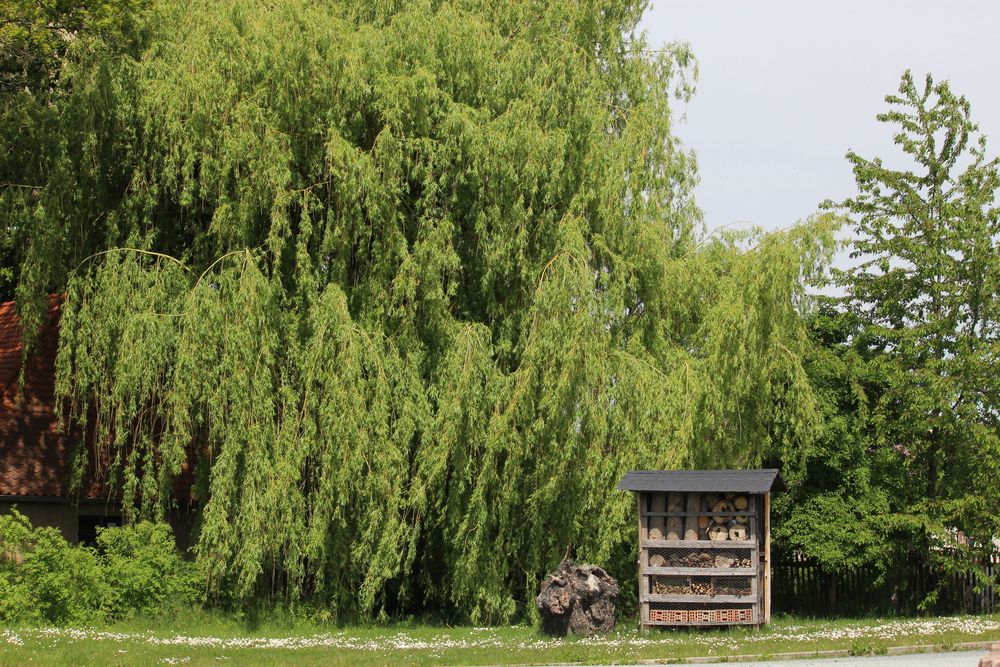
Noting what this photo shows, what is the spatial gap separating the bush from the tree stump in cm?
619

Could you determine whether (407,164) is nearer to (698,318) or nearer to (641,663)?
(698,318)

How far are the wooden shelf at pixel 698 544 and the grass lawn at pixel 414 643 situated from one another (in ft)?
4.04

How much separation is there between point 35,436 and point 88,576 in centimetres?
436

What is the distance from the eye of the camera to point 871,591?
938 inches

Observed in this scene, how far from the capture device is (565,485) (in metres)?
19.7

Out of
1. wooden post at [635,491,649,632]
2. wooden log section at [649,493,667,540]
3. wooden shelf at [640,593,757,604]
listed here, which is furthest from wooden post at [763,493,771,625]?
wooden post at [635,491,649,632]

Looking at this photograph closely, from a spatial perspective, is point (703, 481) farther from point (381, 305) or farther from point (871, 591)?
point (871, 591)

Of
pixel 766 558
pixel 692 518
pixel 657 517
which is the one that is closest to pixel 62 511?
pixel 657 517

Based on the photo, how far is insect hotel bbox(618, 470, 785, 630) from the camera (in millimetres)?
17516

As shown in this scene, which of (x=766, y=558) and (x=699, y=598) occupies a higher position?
(x=766, y=558)

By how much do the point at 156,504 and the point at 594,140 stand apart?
33.2 ft

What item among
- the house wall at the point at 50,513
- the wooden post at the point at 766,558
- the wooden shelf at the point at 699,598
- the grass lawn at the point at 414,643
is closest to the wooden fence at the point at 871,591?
the grass lawn at the point at 414,643

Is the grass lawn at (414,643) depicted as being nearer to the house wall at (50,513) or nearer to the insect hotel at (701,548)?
the insect hotel at (701,548)

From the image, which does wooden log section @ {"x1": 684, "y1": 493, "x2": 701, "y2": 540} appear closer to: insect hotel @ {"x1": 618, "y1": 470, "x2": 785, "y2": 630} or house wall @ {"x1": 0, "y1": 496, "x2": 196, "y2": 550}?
insect hotel @ {"x1": 618, "y1": 470, "x2": 785, "y2": 630}
